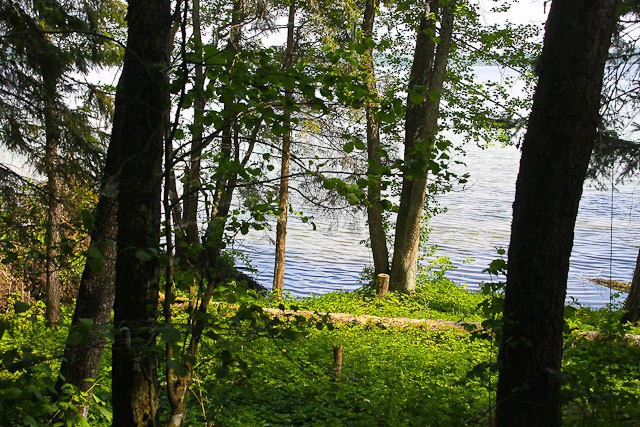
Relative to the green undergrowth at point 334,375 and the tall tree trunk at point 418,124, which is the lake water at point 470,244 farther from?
the green undergrowth at point 334,375

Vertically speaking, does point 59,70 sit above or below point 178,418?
above

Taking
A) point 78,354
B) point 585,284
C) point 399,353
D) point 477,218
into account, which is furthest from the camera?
point 477,218

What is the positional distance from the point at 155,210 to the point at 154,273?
1.16ft

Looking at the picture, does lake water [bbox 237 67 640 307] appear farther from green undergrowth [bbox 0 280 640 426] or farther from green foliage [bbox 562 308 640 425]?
green foliage [bbox 562 308 640 425]

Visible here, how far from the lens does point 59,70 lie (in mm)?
6789

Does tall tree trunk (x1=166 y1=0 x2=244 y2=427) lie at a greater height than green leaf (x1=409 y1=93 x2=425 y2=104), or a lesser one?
lesser

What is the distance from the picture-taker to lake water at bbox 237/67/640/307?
58.5 ft

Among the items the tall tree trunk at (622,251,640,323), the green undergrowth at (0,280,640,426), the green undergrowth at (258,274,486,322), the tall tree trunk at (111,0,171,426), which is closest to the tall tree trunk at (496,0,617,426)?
the green undergrowth at (0,280,640,426)

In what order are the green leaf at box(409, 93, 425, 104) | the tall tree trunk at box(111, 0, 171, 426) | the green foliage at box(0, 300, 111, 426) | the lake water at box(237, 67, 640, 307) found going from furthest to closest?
1. the lake water at box(237, 67, 640, 307)
2. the tall tree trunk at box(111, 0, 171, 426)
3. the green leaf at box(409, 93, 425, 104)
4. the green foliage at box(0, 300, 111, 426)

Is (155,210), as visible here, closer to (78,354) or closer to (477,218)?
(78,354)

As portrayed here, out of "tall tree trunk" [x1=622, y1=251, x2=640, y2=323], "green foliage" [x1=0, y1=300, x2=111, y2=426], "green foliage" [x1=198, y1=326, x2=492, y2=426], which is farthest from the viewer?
"tall tree trunk" [x1=622, y1=251, x2=640, y2=323]

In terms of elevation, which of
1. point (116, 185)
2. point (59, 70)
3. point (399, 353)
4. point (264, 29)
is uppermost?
point (264, 29)

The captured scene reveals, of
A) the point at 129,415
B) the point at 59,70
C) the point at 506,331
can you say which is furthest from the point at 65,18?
the point at 506,331

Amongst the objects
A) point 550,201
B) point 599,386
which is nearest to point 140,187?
point 550,201
